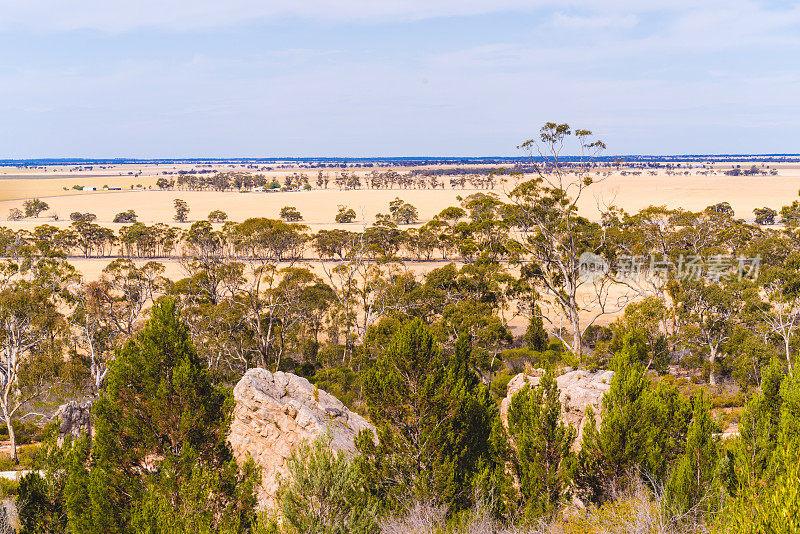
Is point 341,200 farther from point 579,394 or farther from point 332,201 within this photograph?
point 579,394

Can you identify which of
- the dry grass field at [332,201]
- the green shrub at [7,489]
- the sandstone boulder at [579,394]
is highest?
the dry grass field at [332,201]

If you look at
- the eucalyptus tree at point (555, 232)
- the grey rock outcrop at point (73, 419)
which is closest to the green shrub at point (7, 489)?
the grey rock outcrop at point (73, 419)

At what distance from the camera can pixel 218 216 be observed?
296ft

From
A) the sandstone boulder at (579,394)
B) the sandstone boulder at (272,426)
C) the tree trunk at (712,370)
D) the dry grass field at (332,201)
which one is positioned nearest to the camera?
the sandstone boulder at (272,426)

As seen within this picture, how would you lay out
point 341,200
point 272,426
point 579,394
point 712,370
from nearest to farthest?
point 272,426 → point 579,394 → point 712,370 → point 341,200

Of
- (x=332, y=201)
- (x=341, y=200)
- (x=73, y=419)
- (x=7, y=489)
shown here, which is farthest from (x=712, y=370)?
(x=341, y=200)

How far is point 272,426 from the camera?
1291cm

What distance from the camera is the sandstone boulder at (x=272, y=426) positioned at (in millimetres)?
12531

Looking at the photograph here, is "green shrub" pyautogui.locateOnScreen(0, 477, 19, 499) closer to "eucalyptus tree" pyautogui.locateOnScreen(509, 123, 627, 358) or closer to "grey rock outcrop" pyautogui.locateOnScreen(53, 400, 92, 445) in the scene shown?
"grey rock outcrop" pyautogui.locateOnScreen(53, 400, 92, 445)

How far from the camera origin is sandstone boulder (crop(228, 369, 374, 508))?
1253 cm

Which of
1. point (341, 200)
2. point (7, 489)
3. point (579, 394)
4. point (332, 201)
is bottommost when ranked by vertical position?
point (7, 489)

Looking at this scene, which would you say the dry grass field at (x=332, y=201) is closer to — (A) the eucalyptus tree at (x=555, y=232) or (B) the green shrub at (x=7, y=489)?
(A) the eucalyptus tree at (x=555, y=232)

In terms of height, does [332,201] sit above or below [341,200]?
below

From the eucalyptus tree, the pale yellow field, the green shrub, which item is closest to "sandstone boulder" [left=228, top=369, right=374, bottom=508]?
the green shrub
